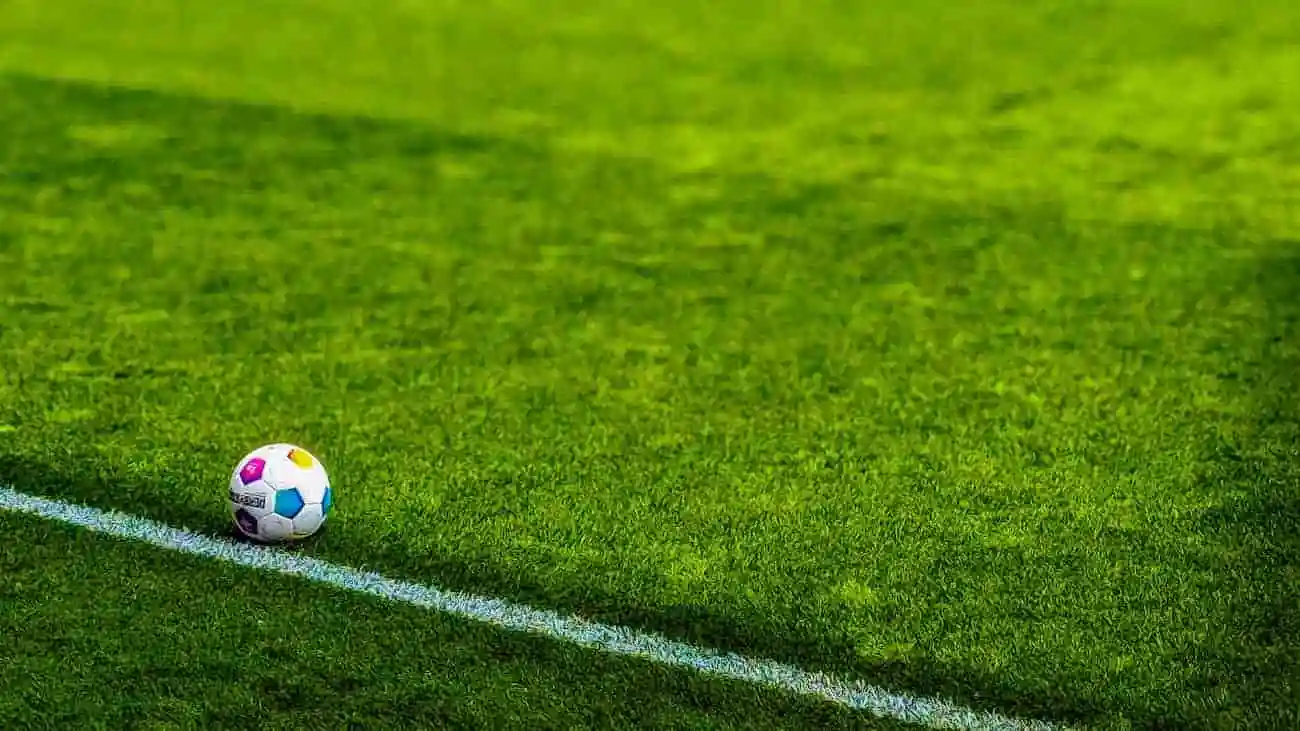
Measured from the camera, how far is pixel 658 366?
5078mm

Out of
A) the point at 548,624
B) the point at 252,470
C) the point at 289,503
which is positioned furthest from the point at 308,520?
the point at 548,624

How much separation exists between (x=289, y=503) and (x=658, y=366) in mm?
1538

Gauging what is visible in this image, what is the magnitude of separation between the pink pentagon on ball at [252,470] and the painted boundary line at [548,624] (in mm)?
162

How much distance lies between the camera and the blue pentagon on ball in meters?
3.86

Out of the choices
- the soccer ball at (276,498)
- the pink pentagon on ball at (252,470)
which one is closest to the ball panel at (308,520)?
the soccer ball at (276,498)

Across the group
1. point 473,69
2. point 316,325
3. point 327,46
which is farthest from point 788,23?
point 316,325

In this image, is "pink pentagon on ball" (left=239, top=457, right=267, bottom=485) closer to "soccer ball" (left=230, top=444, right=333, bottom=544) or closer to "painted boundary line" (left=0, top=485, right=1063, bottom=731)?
"soccer ball" (left=230, top=444, right=333, bottom=544)

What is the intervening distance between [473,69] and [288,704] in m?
5.60

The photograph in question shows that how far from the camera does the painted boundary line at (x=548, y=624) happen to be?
335 cm

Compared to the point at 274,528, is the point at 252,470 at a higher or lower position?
higher

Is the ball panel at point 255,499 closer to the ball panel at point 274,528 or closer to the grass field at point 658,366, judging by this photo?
the ball panel at point 274,528

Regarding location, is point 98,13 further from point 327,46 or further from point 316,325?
point 316,325

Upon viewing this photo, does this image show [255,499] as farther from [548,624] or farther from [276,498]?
[548,624]

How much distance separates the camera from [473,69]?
8.42 m
